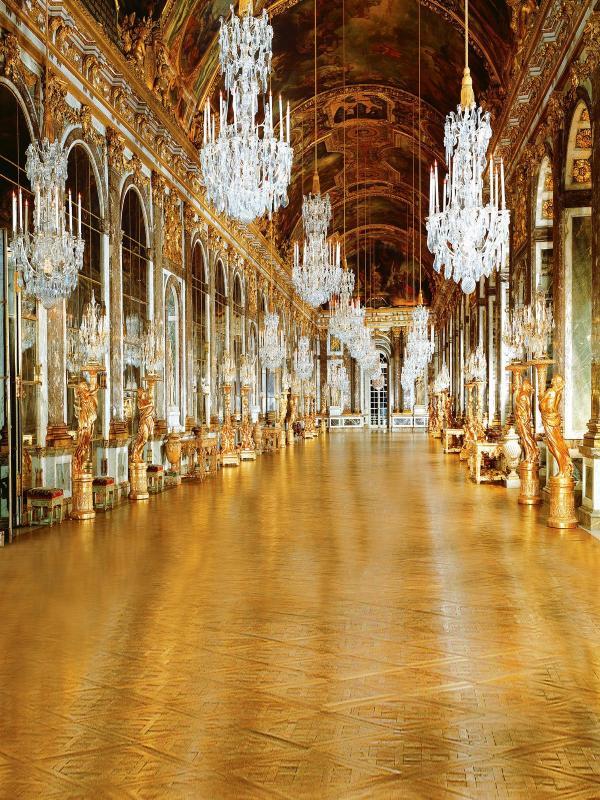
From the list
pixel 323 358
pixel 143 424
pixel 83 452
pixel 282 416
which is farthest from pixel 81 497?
pixel 323 358

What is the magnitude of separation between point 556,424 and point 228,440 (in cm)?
1109

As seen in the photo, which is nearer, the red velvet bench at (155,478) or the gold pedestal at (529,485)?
the gold pedestal at (529,485)

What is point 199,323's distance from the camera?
1805cm

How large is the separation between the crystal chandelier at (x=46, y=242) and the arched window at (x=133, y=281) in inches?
166

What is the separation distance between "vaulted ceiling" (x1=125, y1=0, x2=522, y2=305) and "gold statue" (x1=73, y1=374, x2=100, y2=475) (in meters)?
8.15

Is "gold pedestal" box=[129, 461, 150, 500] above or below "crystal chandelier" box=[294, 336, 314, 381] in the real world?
below

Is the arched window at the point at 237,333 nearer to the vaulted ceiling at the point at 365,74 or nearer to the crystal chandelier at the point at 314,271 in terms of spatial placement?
the vaulted ceiling at the point at 365,74

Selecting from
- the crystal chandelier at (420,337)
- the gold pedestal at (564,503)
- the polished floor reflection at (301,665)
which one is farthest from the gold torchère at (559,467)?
the crystal chandelier at (420,337)

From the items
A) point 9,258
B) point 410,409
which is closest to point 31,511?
point 9,258

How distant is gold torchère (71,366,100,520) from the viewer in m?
9.31

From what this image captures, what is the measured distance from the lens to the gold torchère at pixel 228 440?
1819 cm

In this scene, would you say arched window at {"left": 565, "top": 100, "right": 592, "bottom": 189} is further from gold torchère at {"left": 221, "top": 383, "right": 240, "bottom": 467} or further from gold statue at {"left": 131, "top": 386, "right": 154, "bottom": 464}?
gold torchère at {"left": 221, "top": 383, "right": 240, "bottom": 467}

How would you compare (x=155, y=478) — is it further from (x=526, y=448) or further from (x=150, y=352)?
(x=526, y=448)

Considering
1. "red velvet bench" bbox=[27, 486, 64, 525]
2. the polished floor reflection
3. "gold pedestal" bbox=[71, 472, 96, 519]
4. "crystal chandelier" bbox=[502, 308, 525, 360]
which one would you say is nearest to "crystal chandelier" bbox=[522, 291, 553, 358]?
"crystal chandelier" bbox=[502, 308, 525, 360]
